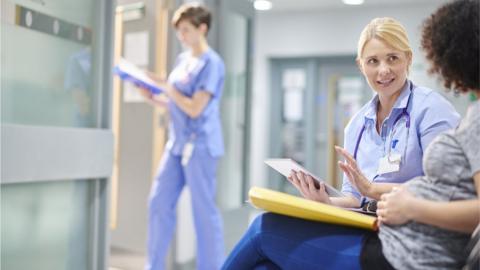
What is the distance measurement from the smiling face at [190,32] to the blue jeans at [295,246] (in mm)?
1417

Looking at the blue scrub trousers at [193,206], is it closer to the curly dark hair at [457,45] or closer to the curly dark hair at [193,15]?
the curly dark hair at [193,15]

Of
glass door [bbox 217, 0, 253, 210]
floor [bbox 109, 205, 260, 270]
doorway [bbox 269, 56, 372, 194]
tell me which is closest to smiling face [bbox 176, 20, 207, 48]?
glass door [bbox 217, 0, 253, 210]

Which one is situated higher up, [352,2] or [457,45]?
[352,2]

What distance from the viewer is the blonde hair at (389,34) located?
1241 millimetres

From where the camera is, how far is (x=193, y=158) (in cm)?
223

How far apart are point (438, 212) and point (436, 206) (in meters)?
0.01

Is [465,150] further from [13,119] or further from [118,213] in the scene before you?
[118,213]

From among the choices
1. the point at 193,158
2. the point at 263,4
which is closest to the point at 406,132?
the point at 193,158

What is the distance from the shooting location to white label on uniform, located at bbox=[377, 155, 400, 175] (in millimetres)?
1188

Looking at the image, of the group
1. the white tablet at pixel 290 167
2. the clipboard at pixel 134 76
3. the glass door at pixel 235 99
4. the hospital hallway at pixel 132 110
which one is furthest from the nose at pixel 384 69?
the glass door at pixel 235 99

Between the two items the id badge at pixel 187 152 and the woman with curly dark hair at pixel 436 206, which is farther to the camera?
the id badge at pixel 187 152

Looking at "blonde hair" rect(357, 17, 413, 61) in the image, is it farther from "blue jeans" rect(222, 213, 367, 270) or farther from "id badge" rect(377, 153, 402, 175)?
"blue jeans" rect(222, 213, 367, 270)

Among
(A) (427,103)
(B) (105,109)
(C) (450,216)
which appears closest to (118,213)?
(B) (105,109)

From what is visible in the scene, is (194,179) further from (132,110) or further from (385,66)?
(385,66)
